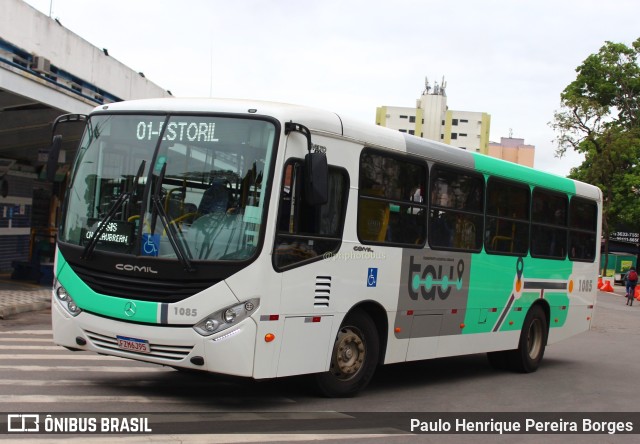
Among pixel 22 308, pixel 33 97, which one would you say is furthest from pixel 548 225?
pixel 33 97

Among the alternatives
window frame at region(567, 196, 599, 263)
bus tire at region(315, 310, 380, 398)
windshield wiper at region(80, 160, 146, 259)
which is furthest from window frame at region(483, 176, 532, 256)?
windshield wiper at region(80, 160, 146, 259)

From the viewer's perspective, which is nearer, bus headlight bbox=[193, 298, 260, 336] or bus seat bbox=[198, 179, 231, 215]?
bus headlight bbox=[193, 298, 260, 336]

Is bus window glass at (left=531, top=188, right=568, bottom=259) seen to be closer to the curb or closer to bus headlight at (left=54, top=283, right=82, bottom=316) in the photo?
bus headlight at (left=54, top=283, right=82, bottom=316)

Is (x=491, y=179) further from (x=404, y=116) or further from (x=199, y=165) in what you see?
(x=404, y=116)

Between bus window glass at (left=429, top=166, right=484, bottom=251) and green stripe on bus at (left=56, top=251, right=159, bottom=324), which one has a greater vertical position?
bus window glass at (left=429, top=166, right=484, bottom=251)

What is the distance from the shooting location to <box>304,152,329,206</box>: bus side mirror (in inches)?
307

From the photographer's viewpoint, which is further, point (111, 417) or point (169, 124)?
point (169, 124)

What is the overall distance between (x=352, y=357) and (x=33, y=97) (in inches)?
403

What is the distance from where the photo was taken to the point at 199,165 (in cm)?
788

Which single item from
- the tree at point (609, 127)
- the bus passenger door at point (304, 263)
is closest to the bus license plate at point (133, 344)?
the bus passenger door at point (304, 263)

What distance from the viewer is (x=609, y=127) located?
52875 millimetres

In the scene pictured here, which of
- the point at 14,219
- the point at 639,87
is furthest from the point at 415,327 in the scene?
the point at 639,87

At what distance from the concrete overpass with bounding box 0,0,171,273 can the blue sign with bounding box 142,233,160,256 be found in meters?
8.78

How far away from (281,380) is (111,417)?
9.74ft
